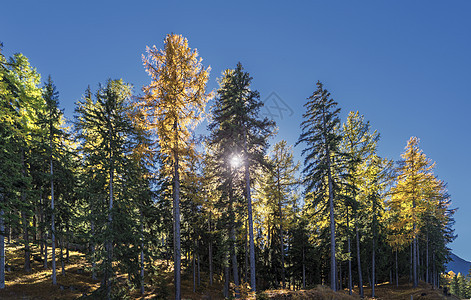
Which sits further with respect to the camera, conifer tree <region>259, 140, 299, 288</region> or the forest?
conifer tree <region>259, 140, 299, 288</region>

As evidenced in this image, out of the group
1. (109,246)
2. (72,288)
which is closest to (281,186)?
(109,246)

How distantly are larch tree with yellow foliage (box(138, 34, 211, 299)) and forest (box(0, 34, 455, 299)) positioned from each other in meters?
0.06

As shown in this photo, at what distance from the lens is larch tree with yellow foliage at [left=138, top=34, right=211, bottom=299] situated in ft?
45.5

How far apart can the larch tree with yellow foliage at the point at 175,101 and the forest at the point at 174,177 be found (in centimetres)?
6

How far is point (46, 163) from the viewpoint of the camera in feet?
63.4

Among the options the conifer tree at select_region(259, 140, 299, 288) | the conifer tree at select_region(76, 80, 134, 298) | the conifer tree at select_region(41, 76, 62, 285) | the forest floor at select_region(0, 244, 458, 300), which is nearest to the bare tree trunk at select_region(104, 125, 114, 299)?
the conifer tree at select_region(76, 80, 134, 298)

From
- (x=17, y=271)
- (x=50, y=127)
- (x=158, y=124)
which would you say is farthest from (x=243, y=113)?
(x=17, y=271)

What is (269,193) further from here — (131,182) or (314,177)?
(131,182)

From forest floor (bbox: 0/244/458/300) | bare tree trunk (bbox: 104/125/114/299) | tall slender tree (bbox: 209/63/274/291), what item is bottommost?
forest floor (bbox: 0/244/458/300)

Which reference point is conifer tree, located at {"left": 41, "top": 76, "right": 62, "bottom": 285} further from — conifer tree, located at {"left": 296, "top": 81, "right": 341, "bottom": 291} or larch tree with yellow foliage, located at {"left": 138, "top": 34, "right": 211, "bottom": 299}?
conifer tree, located at {"left": 296, "top": 81, "right": 341, "bottom": 291}

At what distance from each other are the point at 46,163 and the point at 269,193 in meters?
19.3

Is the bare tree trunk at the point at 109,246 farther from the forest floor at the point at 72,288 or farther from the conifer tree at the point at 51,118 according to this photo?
the conifer tree at the point at 51,118

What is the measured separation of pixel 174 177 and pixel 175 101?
4.73 metres

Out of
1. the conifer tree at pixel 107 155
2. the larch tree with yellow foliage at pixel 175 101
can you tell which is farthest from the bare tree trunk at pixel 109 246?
the larch tree with yellow foliage at pixel 175 101
